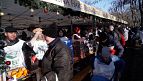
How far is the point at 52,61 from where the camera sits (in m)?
5.56

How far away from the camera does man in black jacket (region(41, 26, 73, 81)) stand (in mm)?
5457

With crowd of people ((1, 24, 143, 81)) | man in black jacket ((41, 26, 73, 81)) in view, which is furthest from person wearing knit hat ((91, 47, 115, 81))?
man in black jacket ((41, 26, 73, 81))

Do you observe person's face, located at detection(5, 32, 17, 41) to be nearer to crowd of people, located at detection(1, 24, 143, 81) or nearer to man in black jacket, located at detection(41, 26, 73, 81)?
crowd of people, located at detection(1, 24, 143, 81)

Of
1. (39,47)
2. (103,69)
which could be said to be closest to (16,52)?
(39,47)

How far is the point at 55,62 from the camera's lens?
5504 millimetres

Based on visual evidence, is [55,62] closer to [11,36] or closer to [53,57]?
[53,57]

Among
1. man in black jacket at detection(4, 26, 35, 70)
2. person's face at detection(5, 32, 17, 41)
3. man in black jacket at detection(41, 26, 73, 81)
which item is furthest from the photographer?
person's face at detection(5, 32, 17, 41)

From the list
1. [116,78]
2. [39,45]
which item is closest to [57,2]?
[39,45]

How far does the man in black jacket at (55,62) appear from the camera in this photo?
17.9ft

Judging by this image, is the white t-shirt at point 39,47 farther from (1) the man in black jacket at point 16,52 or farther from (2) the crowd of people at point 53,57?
(1) the man in black jacket at point 16,52

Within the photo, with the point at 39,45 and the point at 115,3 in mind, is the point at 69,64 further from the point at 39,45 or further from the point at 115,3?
the point at 115,3

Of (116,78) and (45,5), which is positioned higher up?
(45,5)

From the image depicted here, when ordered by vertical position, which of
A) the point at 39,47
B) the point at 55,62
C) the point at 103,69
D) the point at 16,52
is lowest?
the point at 103,69

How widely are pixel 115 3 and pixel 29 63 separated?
26834mm
